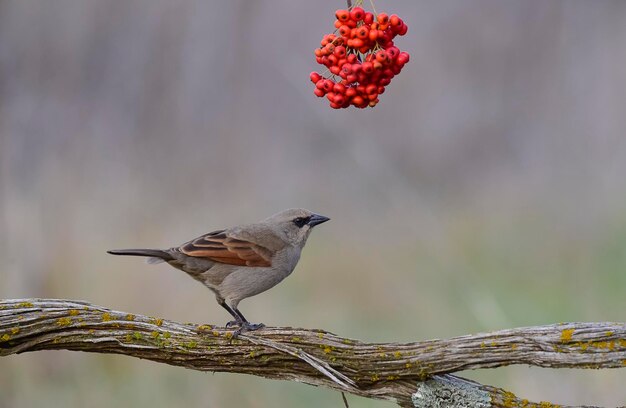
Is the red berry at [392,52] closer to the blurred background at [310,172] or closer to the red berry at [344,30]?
the red berry at [344,30]

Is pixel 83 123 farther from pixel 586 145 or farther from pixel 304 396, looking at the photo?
pixel 586 145

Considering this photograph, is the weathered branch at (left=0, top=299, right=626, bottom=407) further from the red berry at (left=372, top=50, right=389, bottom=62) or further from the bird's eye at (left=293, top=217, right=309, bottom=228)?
the bird's eye at (left=293, top=217, right=309, bottom=228)

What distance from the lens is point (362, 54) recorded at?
229 cm

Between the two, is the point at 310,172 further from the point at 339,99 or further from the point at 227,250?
the point at 339,99

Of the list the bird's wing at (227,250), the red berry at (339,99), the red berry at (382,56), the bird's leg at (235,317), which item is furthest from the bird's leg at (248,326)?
the red berry at (382,56)

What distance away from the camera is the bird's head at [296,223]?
3605mm

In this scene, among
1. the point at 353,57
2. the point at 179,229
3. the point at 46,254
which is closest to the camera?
the point at 353,57

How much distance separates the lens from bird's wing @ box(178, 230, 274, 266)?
131 inches

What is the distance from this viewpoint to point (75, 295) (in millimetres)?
5105

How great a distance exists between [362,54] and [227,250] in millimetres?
1272

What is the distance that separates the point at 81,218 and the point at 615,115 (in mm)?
3721

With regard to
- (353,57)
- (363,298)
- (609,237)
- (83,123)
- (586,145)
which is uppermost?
(586,145)

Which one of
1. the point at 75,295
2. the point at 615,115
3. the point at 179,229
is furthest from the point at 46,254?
the point at 615,115

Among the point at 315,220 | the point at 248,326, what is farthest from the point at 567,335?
the point at 315,220
